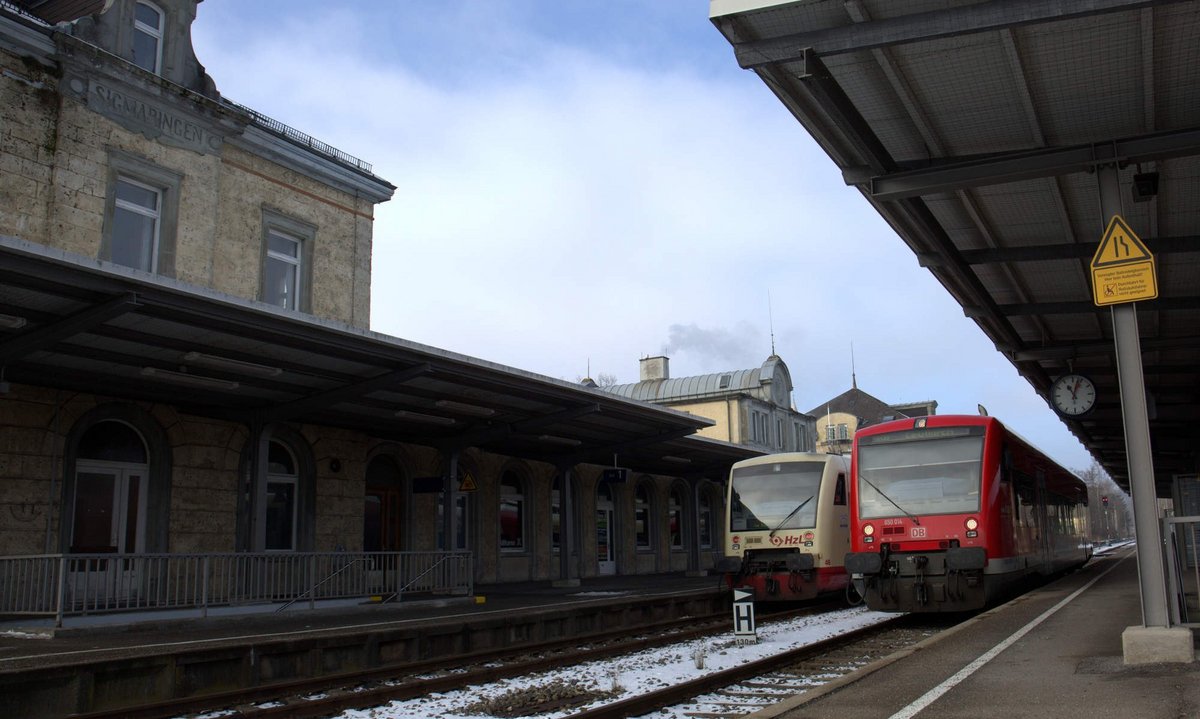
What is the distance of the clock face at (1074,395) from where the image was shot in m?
15.4

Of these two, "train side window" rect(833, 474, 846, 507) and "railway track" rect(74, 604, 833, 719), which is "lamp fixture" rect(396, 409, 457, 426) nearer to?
"railway track" rect(74, 604, 833, 719)

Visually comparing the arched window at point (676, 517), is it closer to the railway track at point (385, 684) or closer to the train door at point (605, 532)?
the train door at point (605, 532)

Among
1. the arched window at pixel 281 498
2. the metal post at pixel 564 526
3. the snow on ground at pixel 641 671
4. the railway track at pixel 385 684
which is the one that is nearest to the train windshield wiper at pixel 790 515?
the snow on ground at pixel 641 671

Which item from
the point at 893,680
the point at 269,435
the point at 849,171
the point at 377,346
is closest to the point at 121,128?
the point at 269,435

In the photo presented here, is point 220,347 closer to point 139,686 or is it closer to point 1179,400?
point 139,686

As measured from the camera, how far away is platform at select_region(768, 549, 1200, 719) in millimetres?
6309

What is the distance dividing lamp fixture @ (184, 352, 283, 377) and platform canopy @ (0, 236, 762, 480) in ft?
0.06

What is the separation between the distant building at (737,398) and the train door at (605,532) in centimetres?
1648

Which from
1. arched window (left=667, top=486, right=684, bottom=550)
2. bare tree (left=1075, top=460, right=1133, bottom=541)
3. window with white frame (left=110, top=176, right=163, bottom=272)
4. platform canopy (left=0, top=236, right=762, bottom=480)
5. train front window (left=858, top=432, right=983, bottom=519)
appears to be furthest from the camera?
bare tree (left=1075, top=460, right=1133, bottom=541)

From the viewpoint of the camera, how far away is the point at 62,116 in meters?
16.1

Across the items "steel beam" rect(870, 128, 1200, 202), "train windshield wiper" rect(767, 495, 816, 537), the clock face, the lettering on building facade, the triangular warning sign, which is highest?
the lettering on building facade

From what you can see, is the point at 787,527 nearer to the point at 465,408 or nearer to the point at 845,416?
the point at 465,408

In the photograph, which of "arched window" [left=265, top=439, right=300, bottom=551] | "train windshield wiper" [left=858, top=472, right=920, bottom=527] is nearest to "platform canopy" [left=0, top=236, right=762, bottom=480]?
"arched window" [left=265, top=439, right=300, bottom=551]

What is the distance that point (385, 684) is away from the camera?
975 cm
